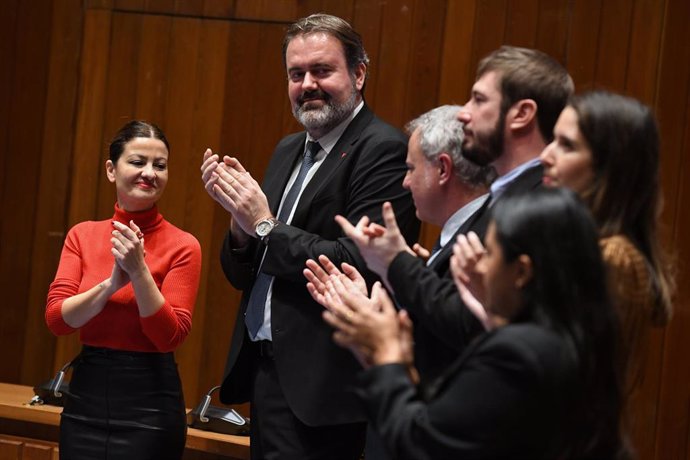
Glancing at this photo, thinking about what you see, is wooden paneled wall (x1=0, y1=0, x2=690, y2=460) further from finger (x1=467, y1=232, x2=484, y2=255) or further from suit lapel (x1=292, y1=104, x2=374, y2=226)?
finger (x1=467, y1=232, x2=484, y2=255)

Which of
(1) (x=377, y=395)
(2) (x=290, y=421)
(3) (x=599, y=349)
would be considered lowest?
(2) (x=290, y=421)

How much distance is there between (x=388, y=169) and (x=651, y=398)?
5.12 feet

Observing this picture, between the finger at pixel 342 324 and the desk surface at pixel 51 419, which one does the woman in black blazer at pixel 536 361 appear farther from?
the desk surface at pixel 51 419

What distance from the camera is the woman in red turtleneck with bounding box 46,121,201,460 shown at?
273cm

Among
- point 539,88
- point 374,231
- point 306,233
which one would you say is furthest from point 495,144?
point 306,233

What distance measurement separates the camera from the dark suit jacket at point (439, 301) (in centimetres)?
183

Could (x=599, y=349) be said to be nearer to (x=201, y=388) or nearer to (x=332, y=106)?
(x=332, y=106)

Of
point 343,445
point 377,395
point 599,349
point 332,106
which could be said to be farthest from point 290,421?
point 599,349

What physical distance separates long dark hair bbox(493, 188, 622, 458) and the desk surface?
1.94m

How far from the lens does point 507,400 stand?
1398 mm

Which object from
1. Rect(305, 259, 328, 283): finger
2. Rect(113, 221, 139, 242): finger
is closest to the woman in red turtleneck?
Rect(113, 221, 139, 242): finger

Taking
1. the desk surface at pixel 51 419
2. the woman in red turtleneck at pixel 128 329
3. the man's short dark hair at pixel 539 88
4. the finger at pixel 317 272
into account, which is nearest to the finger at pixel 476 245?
the man's short dark hair at pixel 539 88

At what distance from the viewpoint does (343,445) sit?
2.52m

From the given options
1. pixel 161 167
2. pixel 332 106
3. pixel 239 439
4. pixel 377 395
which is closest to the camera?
pixel 377 395
